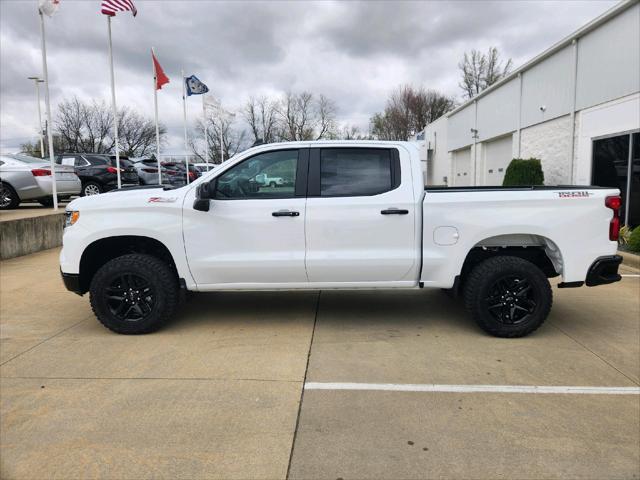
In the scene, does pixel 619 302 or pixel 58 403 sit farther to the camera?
pixel 619 302

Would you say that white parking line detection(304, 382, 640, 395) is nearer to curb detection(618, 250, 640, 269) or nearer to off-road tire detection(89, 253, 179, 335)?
off-road tire detection(89, 253, 179, 335)

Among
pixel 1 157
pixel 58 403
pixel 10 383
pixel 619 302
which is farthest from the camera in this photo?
pixel 1 157

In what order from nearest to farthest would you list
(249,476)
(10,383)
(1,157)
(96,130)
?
(249,476) → (10,383) → (1,157) → (96,130)

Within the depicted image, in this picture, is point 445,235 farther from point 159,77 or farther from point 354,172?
point 159,77

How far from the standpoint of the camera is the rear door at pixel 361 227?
4707 mm

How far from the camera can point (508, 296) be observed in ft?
15.6

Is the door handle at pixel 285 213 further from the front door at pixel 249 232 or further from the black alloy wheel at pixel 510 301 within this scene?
the black alloy wheel at pixel 510 301

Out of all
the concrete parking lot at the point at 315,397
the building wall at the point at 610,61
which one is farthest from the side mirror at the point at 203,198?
the building wall at the point at 610,61

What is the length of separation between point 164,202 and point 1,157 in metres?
9.63

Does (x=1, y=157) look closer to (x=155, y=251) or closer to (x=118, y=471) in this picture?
(x=155, y=251)

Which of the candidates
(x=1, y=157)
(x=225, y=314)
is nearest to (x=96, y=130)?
(x=1, y=157)

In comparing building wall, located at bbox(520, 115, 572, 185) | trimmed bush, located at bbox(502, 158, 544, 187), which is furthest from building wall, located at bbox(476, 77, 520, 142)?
trimmed bush, located at bbox(502, 158, 544, 187)

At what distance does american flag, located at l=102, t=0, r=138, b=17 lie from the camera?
44.0 feet

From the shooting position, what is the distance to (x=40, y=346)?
4676 millimetres
